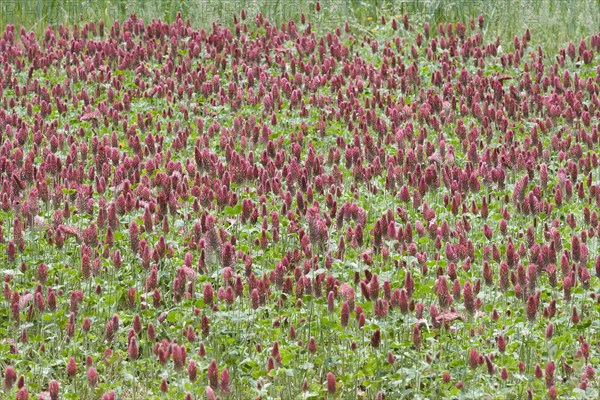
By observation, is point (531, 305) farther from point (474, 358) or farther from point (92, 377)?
point (92, 377)

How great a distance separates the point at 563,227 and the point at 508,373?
6.12 feet

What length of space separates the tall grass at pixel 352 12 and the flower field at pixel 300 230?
1273 millimetres

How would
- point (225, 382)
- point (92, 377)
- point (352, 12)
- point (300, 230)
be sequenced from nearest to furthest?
point (225, 382), point (92, 377), point (300, 230), point (352, 12)

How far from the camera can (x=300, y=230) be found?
5.39 metres

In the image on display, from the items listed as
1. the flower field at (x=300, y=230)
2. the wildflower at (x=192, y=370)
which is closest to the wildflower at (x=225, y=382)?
the flower field at (x=300, y=230)

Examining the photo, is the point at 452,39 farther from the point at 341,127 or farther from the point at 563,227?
the point at 563,227

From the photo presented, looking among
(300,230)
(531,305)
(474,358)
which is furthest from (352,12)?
(474,358)

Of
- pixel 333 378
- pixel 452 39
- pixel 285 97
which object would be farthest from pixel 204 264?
pixel 452 39

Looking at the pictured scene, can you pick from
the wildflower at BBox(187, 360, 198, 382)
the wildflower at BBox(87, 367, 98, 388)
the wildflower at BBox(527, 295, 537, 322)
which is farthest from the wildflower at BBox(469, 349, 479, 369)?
the wildflower at BBox(87, 367, 98, 388)

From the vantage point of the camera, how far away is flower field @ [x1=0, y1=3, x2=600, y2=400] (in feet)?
14.7

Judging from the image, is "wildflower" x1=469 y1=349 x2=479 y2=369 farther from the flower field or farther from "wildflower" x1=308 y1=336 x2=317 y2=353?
"wildflower" x1=308 y1=336 x2=317 y2=353

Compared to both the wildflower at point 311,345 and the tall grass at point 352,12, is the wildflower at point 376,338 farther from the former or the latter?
the tall grass at point 352,12

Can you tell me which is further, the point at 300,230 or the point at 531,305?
the point at 300,230

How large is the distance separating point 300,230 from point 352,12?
728 centimetres
